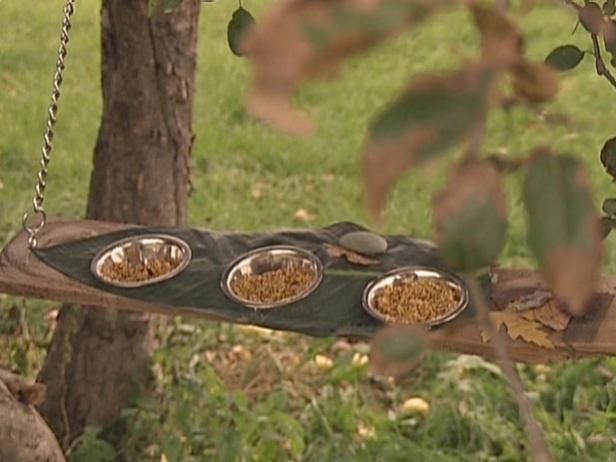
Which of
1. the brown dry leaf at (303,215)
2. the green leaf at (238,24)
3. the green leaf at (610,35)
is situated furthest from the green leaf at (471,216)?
the brown dry leaf at (303,215)

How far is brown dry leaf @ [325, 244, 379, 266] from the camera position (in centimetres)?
204

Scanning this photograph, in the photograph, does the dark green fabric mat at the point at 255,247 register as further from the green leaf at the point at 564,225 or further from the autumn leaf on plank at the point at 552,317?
the green leaf at the point at 564,225

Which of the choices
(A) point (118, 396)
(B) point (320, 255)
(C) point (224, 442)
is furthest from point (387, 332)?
(A) point (118, 396)

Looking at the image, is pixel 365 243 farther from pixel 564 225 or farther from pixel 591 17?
pixel 564 225

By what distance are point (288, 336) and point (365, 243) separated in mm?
1418

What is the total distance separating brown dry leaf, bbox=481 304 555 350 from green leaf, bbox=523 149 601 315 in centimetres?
120

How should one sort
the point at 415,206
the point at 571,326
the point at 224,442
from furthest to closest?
the point at 415,206 < the point at 224,442 < the point at 571,326

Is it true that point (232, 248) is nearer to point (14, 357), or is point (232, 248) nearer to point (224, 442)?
point (224, 442)

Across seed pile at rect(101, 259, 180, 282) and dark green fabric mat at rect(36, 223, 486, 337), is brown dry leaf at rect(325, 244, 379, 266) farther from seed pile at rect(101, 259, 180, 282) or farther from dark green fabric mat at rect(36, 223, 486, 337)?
seed pile at rect(101, 259, 180, 282)

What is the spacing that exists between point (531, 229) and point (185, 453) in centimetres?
239

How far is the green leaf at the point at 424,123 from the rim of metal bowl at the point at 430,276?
1373mm

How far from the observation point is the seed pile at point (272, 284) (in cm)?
197

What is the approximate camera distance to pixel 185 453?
111 inches

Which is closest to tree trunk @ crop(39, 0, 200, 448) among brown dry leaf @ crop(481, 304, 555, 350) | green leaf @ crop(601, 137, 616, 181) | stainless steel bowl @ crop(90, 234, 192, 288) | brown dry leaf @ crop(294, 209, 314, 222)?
stainless steel bowl @ crop(90, 234, 192, 288)
